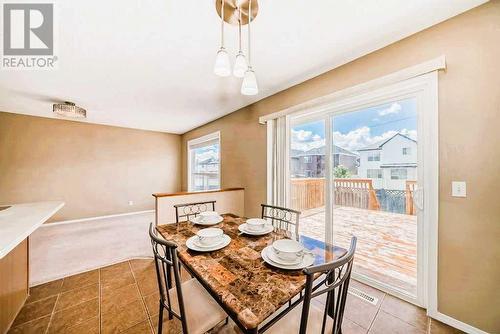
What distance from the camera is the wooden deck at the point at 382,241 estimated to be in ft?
5.98

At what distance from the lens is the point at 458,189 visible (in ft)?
4.63

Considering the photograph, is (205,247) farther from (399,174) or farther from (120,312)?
(399,174)

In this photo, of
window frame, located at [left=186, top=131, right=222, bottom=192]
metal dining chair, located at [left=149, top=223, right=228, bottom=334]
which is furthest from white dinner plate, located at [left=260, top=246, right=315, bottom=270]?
window frame, located at [left=186, top=131, right=222, bottom=192]

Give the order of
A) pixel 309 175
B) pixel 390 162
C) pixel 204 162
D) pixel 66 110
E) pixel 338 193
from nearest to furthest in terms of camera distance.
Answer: pixel 390 162 → pixel 338 193 → pixel 309 175 → pixel 66 110 → pixel 204 162

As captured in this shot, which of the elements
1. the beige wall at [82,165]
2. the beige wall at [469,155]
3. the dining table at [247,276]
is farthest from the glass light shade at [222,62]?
the beige wall at [82,165]

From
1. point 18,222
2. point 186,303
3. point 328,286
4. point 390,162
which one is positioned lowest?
point 186,303

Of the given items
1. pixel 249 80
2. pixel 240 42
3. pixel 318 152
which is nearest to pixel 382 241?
pixel 318 152

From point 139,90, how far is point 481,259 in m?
3.92

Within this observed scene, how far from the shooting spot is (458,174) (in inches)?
55.4

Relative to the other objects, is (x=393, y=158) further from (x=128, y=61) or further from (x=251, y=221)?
(x=128, y=61)

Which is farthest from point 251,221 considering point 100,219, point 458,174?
point 100,219

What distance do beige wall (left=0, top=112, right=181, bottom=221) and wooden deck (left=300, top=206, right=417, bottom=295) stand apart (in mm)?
4763

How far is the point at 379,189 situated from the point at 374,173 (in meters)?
0.17

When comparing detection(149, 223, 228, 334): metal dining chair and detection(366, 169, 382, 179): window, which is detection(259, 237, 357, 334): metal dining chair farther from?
detection(366, 169, 382, 179): window
